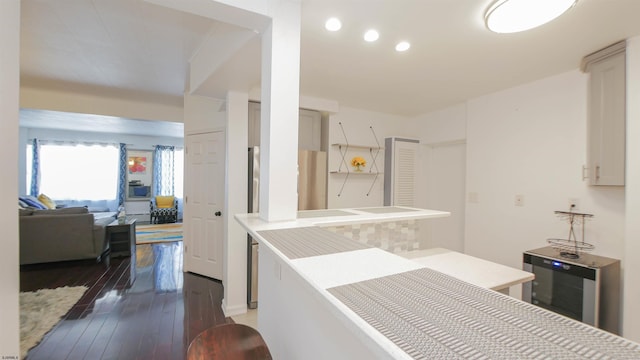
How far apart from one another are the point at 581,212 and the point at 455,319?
299 cm

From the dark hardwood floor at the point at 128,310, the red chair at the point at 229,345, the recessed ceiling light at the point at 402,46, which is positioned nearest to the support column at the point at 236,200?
the dark hardwood floor at the point at 128,310

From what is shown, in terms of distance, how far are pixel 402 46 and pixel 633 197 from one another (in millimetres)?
2045

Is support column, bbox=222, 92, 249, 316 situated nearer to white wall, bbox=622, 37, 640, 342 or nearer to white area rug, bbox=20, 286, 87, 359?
white area rug, bbox=20, 286, 87, 359

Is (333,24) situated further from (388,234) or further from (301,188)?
(301,188)

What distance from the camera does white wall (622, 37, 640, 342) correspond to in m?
1.99

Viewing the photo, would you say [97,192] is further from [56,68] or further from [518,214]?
[518,214]

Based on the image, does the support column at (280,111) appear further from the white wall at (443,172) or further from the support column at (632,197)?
the white wall at (443,172)

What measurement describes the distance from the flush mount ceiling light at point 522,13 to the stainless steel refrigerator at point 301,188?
216 centimetres

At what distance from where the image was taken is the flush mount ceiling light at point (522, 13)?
1.42m

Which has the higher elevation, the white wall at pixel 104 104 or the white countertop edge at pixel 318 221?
the white wall at pixel 104 104

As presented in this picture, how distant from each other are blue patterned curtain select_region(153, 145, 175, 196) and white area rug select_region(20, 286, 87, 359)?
16.7 ft

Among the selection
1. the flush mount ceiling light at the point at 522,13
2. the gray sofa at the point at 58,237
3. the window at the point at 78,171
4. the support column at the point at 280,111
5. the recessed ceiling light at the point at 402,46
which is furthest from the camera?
the window at the point at 78,171

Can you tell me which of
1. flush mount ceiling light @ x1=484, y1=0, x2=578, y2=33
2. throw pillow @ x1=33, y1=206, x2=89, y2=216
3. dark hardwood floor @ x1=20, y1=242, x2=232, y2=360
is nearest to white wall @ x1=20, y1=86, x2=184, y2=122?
throw pillow @ x1=33, y1=206, x2=89, y2=216

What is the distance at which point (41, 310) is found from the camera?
2676 millimetres
